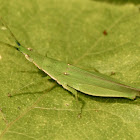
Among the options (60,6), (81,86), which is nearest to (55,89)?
(81,86)

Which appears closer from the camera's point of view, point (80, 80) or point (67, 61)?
point (80, 80)

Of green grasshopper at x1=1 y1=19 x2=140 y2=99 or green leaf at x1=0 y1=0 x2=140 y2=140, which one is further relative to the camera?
green grasshopper at x1=1 y1=19 x2=140 y2=99

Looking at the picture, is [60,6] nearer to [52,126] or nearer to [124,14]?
[124,14]

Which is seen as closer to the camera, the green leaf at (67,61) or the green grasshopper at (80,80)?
the green leaf at (67,61)

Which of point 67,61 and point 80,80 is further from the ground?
point 67,61
